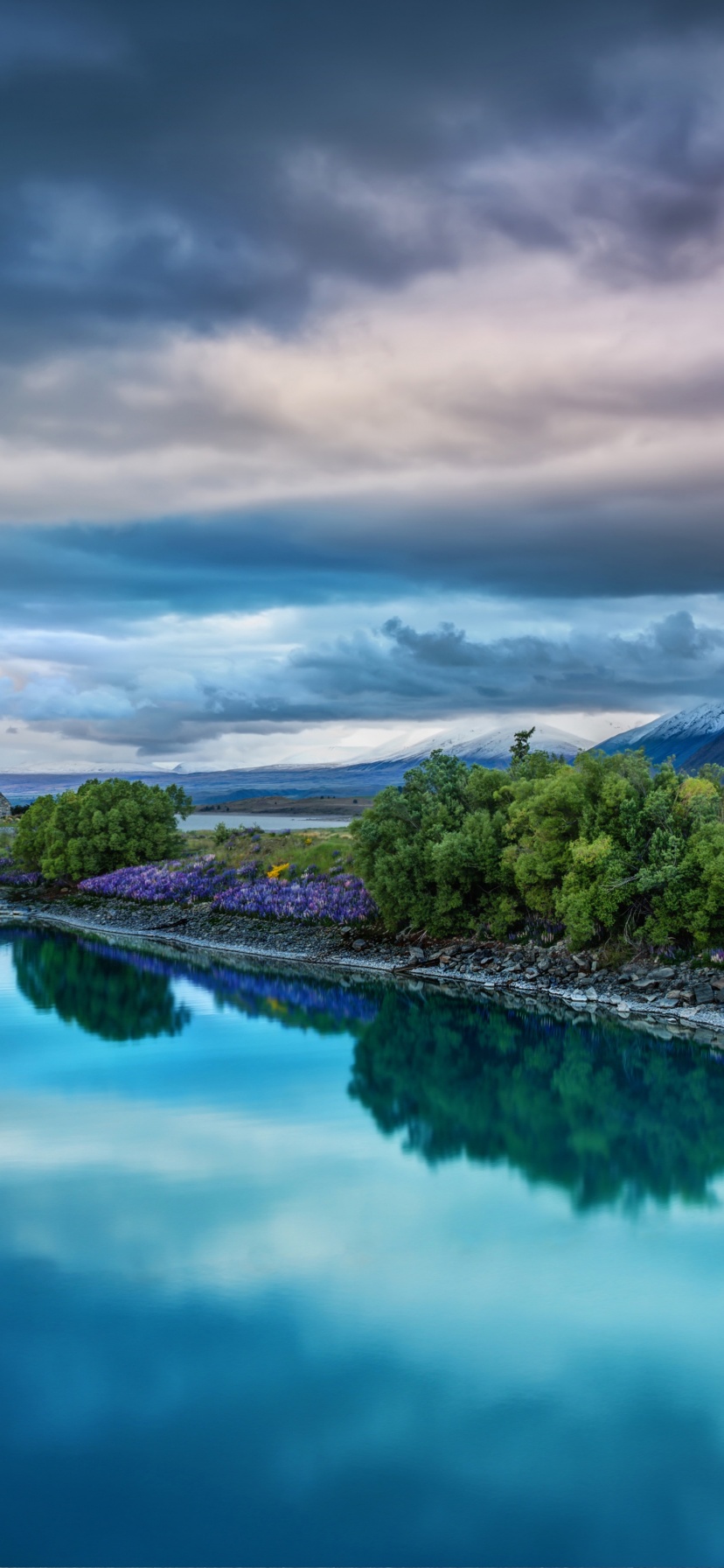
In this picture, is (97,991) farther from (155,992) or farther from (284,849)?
(284,849)

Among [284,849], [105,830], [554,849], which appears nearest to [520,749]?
[554,849]

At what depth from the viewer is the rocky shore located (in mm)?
38938

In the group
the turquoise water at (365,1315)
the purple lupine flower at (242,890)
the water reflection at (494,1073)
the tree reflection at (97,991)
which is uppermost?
the purple lupine flower at (242,890)

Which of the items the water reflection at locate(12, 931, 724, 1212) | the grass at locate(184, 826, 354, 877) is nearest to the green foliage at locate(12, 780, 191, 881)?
the grass at locate(184, 826, 354, 877)

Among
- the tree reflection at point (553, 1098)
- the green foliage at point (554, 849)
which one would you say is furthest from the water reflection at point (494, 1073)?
the green foliage at point (554, 849)

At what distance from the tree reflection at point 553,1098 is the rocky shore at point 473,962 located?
2.43 meters

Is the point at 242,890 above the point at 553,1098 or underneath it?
above

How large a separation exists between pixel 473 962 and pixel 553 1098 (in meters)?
16.6

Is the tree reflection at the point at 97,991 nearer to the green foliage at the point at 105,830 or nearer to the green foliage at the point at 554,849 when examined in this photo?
the green foliage at the point at 554,849

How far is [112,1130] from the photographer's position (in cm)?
2811

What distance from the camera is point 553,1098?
3178cm

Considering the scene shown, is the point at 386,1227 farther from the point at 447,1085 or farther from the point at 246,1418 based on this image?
the point at 447,1085

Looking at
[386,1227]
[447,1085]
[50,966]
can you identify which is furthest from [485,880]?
[386,1227]

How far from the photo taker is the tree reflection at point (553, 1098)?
84.0 feet
